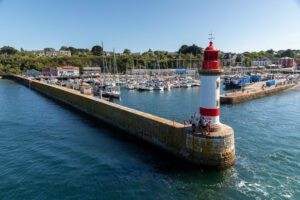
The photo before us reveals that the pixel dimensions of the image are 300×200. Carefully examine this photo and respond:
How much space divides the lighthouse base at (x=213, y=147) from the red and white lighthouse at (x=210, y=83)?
1.05 m

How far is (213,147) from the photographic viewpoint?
14.5 metres

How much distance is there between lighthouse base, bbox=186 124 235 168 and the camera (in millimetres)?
14445

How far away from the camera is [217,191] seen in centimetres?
1255

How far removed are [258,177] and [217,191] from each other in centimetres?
351

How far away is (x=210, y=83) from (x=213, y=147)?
4358 mm

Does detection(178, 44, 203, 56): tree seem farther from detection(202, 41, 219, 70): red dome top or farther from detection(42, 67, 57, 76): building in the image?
detection(202, 41, 219, 70): red dome top

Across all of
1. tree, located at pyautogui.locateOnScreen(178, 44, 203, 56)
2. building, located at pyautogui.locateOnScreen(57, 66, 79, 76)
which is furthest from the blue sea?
tree, located at pyautogui.locateOnScreen(178, 44, 203, 56)

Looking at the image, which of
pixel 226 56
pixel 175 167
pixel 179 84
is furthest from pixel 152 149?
pixel 226 56

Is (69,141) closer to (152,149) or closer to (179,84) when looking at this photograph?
(152,149)

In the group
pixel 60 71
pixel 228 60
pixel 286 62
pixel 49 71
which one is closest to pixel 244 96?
pixel 60 71

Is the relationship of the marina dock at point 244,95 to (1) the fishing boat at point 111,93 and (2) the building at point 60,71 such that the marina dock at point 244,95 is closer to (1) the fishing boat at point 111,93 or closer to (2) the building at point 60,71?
(1) the fishing boat at point 111,93

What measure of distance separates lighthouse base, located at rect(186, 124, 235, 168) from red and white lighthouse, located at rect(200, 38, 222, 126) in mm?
1053

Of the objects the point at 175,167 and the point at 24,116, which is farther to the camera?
the point at 24,116

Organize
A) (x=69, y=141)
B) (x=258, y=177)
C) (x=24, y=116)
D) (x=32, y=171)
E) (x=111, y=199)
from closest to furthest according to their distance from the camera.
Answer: (x=111, y=199), (x=258, y=177), (x=32, y=171), (x=69, y=141), (x=24, y=116)
